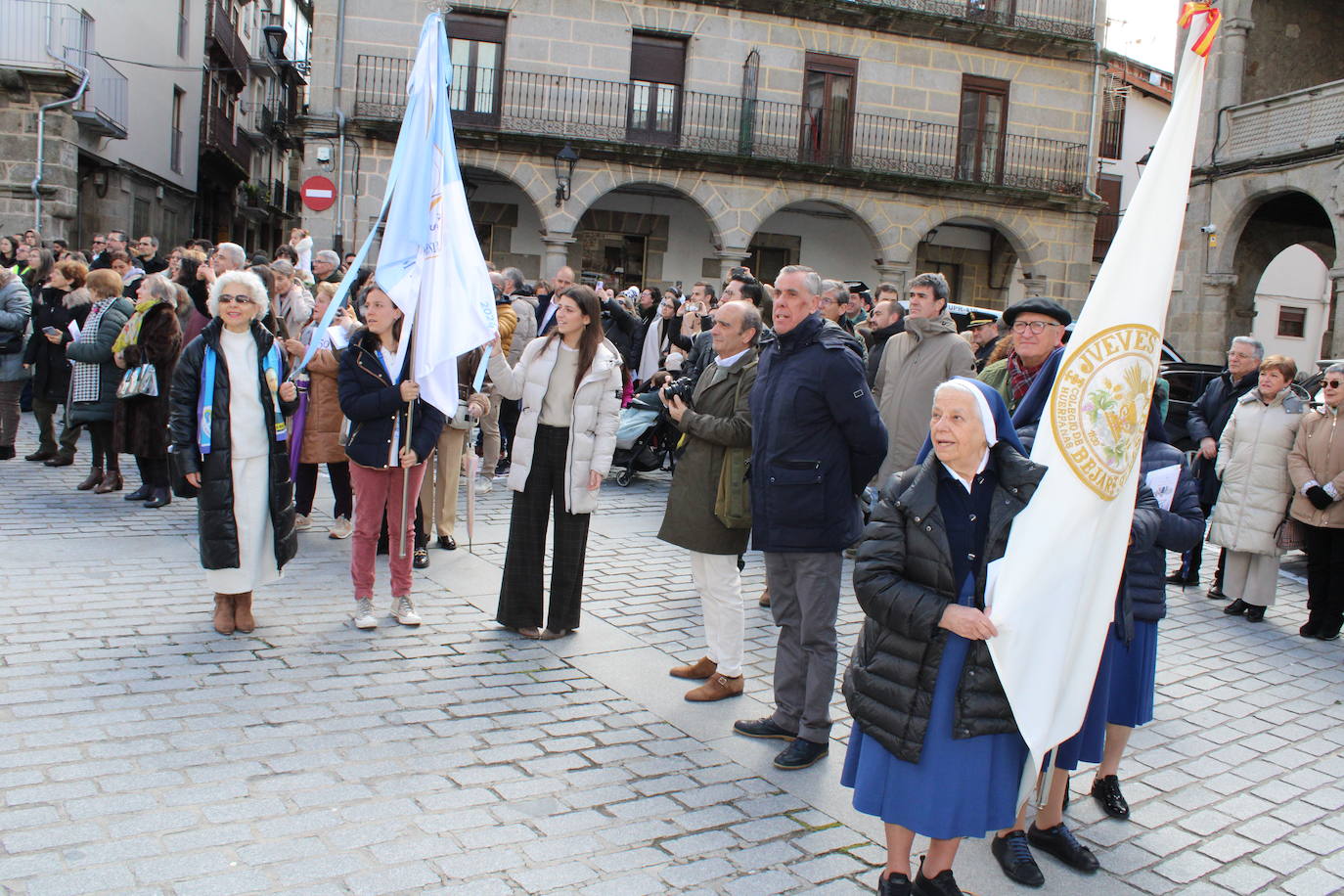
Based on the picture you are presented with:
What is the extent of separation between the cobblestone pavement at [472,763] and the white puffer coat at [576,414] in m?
0.89

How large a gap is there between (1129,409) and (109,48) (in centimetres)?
2356

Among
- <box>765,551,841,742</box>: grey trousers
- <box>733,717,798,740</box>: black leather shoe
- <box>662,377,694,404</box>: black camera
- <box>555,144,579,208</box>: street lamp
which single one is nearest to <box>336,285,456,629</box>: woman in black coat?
<box>662,377,694,404</box>: black camera

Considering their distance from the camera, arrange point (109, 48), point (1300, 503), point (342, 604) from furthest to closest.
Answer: point (109, 48) → point (1300, 503) → point (342, 604)

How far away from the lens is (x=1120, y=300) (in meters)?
Answer: 3.66

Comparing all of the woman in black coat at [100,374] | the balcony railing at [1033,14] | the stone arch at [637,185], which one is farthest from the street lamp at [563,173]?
the woman in black coat at [100,374]

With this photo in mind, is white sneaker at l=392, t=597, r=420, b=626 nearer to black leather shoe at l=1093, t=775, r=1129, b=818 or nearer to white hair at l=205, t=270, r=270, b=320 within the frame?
white hair at l=205, t=270, r=270, b=320

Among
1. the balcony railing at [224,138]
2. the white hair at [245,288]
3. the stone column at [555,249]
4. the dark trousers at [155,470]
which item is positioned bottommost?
the dark trousers at [155,470]

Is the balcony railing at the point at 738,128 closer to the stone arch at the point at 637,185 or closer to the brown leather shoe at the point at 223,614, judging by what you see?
the stone arch at the point at 637,185

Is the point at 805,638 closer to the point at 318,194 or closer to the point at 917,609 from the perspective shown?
the point at 917,609

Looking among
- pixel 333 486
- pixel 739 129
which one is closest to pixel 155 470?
pixel 333 486

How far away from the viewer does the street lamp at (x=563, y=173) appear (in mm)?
19859

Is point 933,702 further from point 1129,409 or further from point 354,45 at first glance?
point 354,45

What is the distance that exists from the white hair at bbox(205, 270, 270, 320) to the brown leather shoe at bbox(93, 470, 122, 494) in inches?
164

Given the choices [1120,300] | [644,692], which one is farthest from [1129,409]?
[644,692]
